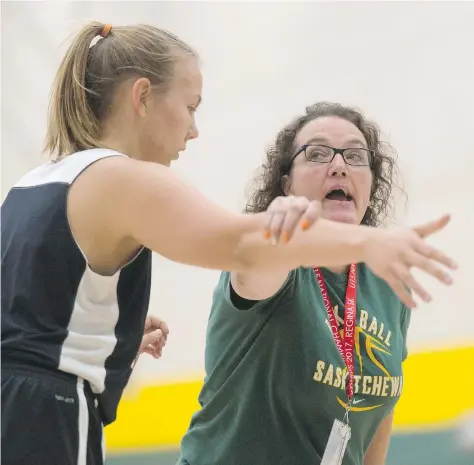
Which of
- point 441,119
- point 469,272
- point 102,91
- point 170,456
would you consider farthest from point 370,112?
point 102,91

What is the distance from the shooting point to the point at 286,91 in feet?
9.12

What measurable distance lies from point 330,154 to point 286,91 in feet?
3.07

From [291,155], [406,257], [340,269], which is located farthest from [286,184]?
[406,257]

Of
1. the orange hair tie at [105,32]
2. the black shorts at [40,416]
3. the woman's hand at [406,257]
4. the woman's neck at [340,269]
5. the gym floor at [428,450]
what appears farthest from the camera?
the gym floor at [428,450]

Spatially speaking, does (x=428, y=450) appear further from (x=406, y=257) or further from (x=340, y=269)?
(x=406, y=257)

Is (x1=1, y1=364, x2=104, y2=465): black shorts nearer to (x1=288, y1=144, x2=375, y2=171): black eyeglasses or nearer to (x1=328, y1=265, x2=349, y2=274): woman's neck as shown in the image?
(x1=328, y1=265, x2=349, y2=274): woman's neck

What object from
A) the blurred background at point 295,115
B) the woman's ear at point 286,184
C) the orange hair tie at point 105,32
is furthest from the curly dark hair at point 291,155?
the orange hair tie at point 105,32

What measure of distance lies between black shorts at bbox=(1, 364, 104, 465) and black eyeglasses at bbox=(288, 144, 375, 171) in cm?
90

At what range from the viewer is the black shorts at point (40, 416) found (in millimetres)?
1136

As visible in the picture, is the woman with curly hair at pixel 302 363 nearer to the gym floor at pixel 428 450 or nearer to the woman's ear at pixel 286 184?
the woman's ear at pixel 286 184

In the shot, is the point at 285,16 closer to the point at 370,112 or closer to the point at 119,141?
the point at 370,112

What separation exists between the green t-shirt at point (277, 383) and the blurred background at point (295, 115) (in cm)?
92

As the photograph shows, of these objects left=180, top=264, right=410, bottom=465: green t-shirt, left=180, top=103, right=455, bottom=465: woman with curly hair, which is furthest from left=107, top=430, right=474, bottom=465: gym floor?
left=180, top=264, right=410, bottom=465: green t-shirt

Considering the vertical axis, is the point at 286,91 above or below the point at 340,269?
above
